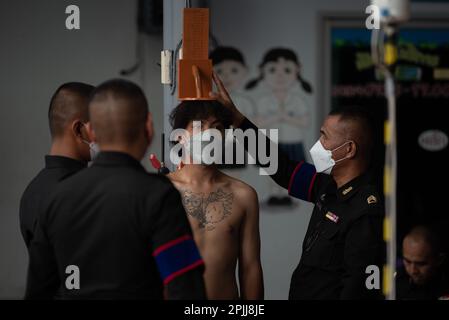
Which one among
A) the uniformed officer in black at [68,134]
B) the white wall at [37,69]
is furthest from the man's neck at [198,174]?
the white wall at [37,69]

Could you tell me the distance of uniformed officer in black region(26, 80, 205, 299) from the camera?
2.96 m

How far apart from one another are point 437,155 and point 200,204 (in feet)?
10.5

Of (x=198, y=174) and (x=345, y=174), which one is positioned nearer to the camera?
(x=198, y=174)

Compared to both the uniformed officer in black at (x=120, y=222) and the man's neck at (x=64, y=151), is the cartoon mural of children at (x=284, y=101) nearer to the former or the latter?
the man's neck at (x=64, y=151)

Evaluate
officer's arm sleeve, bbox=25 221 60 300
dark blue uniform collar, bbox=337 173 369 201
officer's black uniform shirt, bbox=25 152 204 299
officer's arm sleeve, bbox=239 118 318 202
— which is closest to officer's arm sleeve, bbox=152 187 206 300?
officer's black uniform shirt, bbox=25 152 204 299

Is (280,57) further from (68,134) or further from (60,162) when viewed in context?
(60,162)

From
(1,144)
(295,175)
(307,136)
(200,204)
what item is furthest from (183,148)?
(1,144)

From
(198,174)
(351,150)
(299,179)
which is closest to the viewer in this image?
(198,174)

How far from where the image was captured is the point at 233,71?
645cm

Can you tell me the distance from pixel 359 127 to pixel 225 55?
219 centimetres

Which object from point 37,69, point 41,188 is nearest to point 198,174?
point 41,188

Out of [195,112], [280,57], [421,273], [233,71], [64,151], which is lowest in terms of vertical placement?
[421,273]

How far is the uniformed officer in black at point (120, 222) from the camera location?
2.96 m

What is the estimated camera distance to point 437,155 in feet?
21.8
